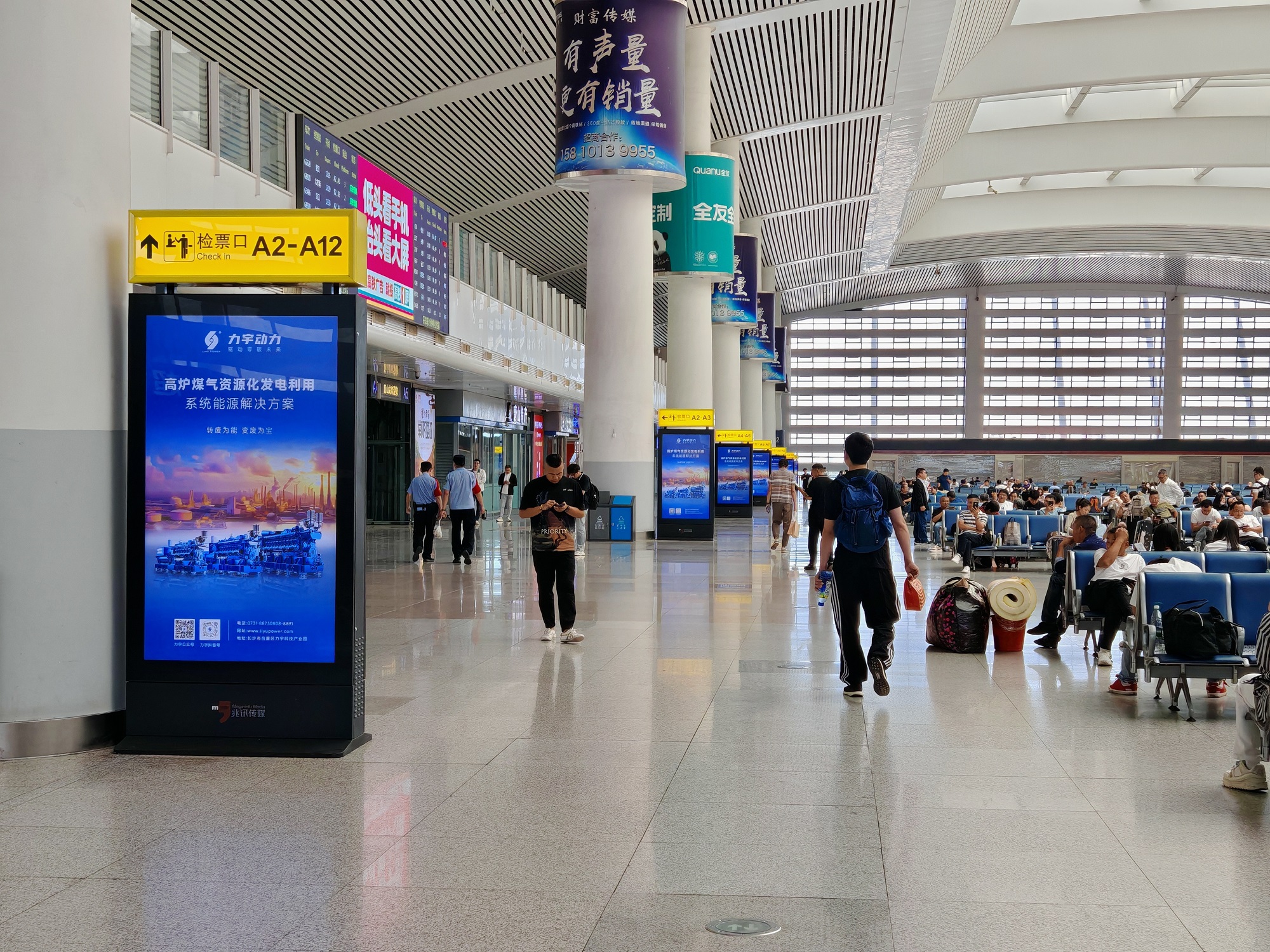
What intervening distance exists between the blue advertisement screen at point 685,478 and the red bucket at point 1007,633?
49.1 ft

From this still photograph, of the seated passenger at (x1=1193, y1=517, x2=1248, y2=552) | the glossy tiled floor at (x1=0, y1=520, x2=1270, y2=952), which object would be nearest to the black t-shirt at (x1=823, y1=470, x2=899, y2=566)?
the glossy tiled floor at (x1=0, y1=520, x2=1270, y2=952)

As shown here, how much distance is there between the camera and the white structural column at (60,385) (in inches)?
235

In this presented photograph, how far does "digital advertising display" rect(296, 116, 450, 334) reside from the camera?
21.2 m

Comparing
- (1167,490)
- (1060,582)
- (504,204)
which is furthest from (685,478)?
(1060,582)

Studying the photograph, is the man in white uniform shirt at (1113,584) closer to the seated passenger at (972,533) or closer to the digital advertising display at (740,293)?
the seated passenger at (972,533)

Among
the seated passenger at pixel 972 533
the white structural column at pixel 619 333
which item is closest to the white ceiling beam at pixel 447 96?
the white structural column at pixel 619 333

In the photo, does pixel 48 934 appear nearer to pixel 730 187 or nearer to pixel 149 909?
pixel 149 909

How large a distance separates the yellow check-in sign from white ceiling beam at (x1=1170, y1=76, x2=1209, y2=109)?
22.2 metres

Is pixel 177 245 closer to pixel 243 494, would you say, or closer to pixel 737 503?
pixel 243 494

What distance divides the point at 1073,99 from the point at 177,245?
39.2 m

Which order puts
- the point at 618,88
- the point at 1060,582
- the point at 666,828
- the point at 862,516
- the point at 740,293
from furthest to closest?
the point at 740,293, the point at 618,88, the point at 1060,582, the point at 862,516, the point at 666,828

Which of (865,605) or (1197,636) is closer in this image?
(1197,636)

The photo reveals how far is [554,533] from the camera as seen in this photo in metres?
9.78

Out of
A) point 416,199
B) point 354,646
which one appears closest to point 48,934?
point 354,646
